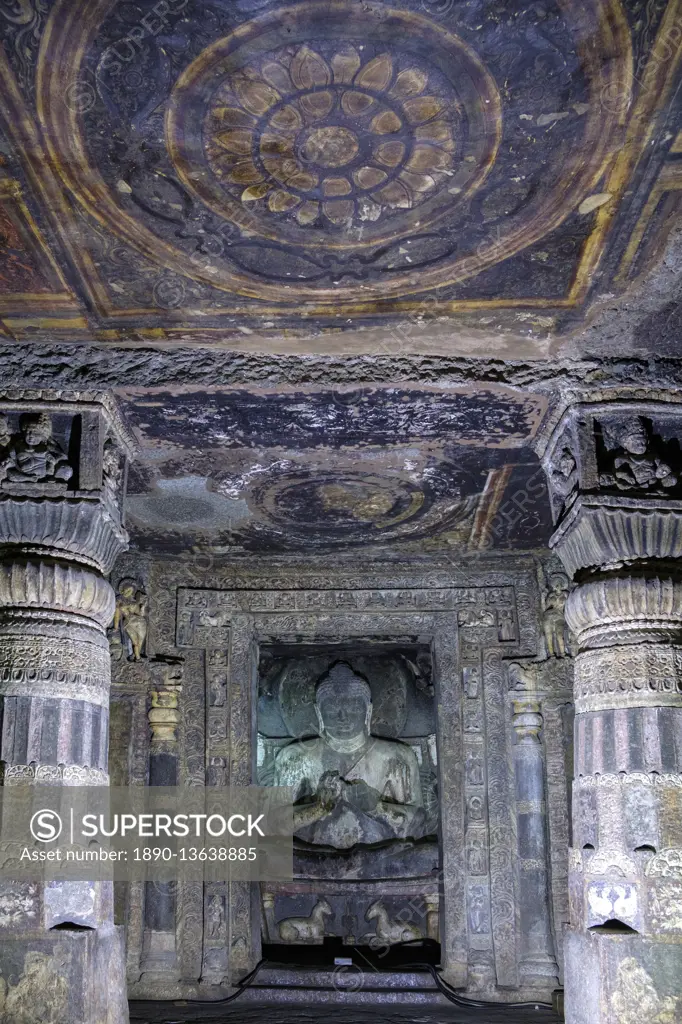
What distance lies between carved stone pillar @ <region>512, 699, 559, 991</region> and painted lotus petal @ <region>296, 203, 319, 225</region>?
5.19 meters

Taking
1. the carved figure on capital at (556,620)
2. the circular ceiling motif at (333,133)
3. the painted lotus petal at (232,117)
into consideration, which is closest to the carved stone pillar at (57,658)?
the circular ceiling motif at (333,133)

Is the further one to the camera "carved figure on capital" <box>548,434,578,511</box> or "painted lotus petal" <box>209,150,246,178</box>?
"carved figure on capital" <box>548,434,578,511</box>

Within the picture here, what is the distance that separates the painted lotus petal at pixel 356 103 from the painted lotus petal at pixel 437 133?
0.21m

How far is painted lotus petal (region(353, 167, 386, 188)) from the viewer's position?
3641mm

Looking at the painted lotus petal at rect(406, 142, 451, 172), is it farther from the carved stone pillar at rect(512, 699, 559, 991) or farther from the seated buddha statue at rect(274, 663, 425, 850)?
the seated buddha statue at rect(274, 663, 425, 850)

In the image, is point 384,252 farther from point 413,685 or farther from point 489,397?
point 413,685

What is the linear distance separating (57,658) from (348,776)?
596cm

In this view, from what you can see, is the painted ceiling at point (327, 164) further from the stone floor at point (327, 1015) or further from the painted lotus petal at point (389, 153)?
the stone floor at point (327, 1015)

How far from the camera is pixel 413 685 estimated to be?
10.5 m

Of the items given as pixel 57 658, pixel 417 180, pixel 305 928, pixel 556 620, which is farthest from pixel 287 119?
pixel 305 928

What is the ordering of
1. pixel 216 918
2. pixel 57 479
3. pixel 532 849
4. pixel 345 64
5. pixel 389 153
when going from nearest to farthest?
pixel 345 64, pixel 389 153, pixel 57 479, pixel 216 918, pixel 532 849

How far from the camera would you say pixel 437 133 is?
11.4 feet

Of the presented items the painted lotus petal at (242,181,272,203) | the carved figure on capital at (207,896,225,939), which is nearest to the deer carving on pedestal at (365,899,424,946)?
the carved figure on capital at (207,896,225,939)

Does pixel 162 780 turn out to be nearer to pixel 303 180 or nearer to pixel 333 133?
pixel 303 180
